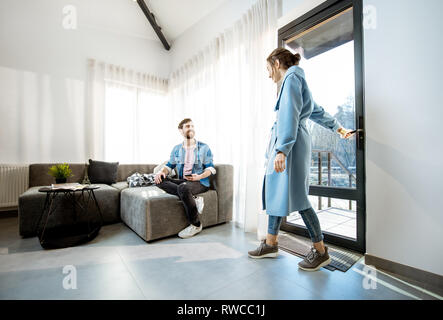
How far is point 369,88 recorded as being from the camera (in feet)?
4.53

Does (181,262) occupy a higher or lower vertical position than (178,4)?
lower

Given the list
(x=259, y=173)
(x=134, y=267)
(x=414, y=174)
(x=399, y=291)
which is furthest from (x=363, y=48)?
(x=134, y=267)

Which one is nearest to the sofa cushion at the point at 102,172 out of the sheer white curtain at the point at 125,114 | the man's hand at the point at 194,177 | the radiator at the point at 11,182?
the sheer white curtain at the point at 125,114

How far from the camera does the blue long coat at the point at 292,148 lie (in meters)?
1.18

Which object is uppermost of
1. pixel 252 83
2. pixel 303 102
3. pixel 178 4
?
pixel 178 4

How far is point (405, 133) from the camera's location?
48.4 inches

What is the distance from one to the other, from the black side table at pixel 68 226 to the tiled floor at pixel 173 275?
0.09m

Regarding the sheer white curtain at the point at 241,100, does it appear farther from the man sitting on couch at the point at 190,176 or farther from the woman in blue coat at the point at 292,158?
the woman in blue coat at the point at 292,158

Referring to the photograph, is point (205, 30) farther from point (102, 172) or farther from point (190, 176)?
point (102, 172)

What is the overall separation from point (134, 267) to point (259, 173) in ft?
4.42

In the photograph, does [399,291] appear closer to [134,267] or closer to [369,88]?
[369,88]

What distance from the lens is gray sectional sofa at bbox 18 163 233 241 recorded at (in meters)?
1.81

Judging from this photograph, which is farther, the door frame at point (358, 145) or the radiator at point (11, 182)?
the radiator at point (11, 182)
